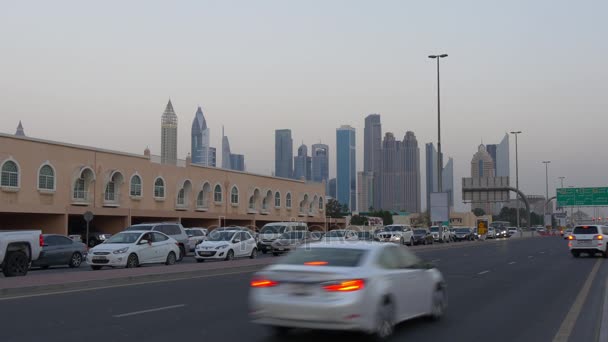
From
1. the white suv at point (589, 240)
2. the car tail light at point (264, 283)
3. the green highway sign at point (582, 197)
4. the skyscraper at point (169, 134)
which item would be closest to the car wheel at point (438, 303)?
the car tail light at point (264, 283)

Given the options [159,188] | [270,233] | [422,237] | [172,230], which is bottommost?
[422,237]

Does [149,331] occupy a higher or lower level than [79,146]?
lower

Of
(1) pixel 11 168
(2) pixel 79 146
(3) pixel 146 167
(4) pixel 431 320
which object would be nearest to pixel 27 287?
(4) pixel 431 320

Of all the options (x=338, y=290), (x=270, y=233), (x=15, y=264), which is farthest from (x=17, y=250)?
(x=270, y=233)

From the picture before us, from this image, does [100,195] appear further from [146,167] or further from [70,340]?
→ [70,340]

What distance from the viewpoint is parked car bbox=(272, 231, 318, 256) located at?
3869 cm

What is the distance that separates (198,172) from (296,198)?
20.2 m

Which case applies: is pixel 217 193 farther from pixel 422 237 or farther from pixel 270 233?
pixel 270 233

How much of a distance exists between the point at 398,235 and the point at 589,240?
18969mm

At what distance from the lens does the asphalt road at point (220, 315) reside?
11.2 m

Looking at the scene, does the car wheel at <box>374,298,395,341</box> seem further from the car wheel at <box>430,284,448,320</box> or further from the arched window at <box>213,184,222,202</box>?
the arched window at <box>213,184,222,202</box>

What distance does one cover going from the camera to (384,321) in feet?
34.1

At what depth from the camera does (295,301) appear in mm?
10055

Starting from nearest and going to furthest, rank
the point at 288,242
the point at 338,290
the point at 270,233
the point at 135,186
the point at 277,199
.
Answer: the point at 338,290
the point at 288,242
the point at 270,233
the point at 135,186
the point at 277,199
